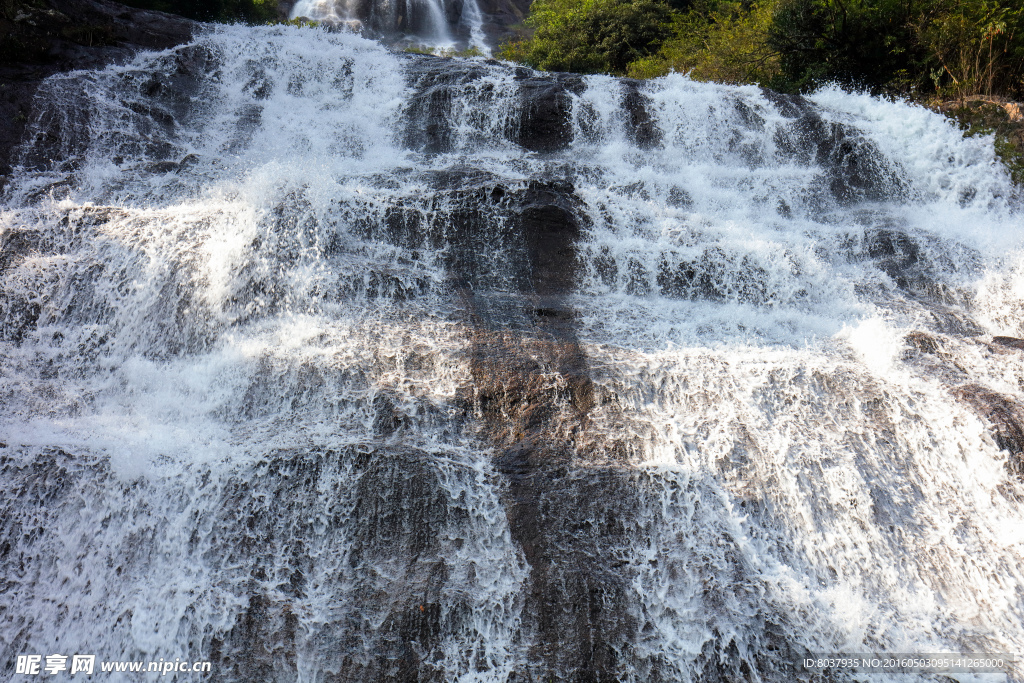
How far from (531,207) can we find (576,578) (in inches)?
179

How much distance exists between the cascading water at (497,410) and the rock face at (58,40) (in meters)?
0.43

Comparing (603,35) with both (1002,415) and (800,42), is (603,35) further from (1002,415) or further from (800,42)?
(1002,415)

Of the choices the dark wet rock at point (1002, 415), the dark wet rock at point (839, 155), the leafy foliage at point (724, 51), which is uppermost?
the leafy foliage at point (724, 51)

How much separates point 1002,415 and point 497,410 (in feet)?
13.4

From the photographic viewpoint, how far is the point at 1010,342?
Answer: 20.1ft

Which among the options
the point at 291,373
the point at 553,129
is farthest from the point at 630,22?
the point at 291,373

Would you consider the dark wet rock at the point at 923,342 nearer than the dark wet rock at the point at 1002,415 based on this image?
No

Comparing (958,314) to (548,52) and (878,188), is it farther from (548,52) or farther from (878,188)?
(548,52)

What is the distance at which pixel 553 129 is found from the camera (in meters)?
10.3

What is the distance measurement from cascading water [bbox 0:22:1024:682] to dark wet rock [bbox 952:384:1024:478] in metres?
0.03

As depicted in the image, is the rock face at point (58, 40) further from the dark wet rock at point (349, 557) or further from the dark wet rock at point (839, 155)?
the dark wet rock at point (839, 155)

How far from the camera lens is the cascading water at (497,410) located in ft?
13.3

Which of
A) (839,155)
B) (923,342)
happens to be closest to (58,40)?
(839,155)

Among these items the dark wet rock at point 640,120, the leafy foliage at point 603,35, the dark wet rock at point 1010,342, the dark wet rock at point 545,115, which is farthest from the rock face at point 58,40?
the dark wet rock at point 1010,342
